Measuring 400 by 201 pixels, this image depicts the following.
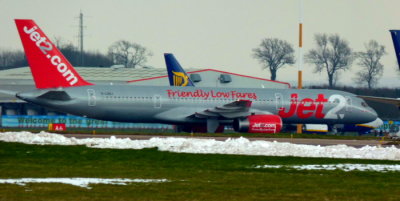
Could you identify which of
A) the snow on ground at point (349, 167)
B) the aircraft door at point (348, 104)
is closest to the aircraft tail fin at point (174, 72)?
the aircraft door at point (348, 104)

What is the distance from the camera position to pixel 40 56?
5216cm

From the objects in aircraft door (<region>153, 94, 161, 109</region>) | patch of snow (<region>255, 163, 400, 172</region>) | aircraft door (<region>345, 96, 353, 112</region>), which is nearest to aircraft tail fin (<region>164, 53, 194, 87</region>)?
aircraft door (<region>153, 94, 161, 109</region>)

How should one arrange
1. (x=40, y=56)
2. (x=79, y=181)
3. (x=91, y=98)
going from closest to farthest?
1. (x=79, y=181)
2. (x=40, y=56)
3. (x=91, y=98)

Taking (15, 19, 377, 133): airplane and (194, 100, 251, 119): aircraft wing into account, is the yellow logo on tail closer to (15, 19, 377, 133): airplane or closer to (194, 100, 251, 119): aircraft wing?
(15, 19, 377, 133): airplane

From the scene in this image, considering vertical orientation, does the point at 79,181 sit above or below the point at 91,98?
below

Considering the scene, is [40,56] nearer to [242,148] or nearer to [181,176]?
[242,148]

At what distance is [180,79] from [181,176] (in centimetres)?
4084

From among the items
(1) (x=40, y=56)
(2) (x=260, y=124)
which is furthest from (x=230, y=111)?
(1) (x=40, y=56)

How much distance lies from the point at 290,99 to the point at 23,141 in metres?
26.0

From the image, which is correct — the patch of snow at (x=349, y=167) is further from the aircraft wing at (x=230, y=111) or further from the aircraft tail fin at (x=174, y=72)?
the aircraft tail fin at (x=174, y=72)

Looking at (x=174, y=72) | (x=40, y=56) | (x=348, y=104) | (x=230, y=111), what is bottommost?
(x=230, y=111)

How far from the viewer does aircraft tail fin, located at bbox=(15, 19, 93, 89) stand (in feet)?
171

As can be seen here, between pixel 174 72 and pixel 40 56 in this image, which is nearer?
pixel 40 56

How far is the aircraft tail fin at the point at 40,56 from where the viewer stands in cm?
5200
